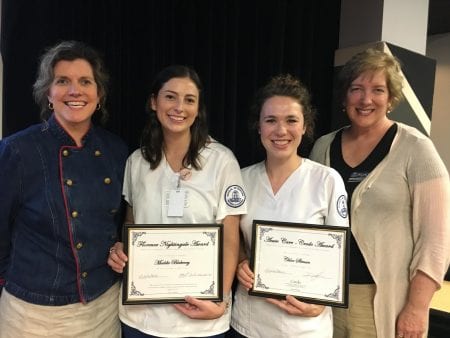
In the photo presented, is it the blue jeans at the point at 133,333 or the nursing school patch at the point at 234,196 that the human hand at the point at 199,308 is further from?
the nursing school patch at the point at 234,196

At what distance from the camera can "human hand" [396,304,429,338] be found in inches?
62.1

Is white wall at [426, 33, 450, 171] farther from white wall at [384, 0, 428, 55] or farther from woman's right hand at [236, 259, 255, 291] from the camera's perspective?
woman's right hand at [236, 259, 255, 291]

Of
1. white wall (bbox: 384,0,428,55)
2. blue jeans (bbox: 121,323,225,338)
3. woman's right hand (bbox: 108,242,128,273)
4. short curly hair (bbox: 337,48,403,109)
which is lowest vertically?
blue jeans (bbox: 121,323,225,338)

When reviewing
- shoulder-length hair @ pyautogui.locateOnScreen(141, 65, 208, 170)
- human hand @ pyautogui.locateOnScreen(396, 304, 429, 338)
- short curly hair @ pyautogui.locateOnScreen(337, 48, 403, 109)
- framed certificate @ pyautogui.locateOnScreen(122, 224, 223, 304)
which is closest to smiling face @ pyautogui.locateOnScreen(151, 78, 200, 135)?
shoulder-length hair @ pyautogui.locateOnScreen(141, 65, 208, 170)

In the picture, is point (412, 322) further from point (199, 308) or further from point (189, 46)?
point (189, 46)

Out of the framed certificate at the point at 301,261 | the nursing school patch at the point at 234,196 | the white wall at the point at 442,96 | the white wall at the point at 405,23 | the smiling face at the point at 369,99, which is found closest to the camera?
the framed certificate at the point at 301,261

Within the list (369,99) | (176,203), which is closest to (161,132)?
(176,203)

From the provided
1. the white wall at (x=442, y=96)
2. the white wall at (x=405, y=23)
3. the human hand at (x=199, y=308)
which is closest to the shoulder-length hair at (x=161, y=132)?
the human hand at (x=199, y=308)

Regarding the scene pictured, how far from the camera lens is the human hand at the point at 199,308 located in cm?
142

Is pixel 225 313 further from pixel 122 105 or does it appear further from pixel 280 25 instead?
pixel 280 25

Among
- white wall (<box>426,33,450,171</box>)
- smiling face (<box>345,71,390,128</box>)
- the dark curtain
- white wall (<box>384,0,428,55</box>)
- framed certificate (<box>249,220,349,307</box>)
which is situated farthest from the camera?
white wall (<box>426,33,450,171</box>)

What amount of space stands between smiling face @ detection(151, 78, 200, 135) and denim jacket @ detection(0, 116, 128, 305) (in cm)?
33

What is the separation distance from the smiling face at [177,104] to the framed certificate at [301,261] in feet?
1.60

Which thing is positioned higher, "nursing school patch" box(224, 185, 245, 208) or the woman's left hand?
"nursing school patch" box(224, 185, 245, 208)
